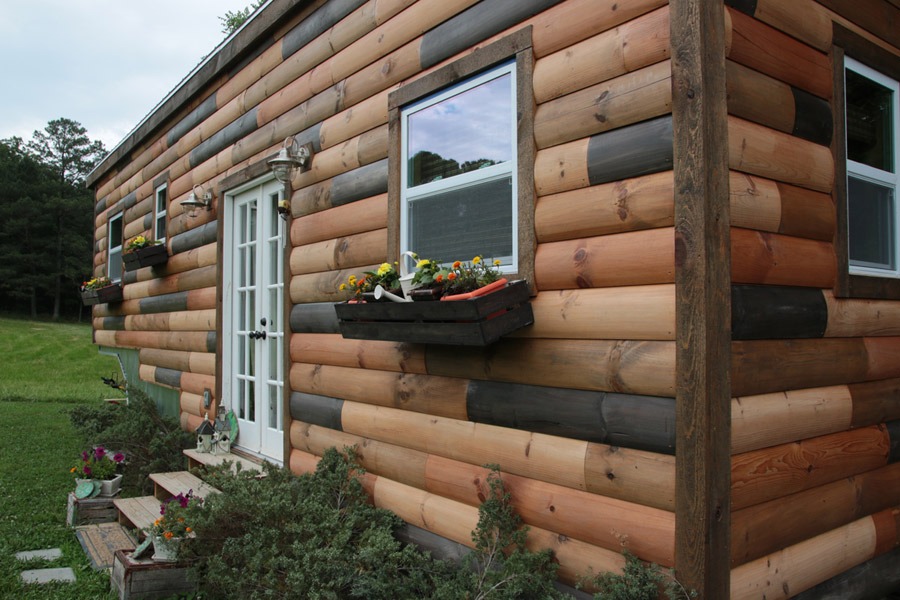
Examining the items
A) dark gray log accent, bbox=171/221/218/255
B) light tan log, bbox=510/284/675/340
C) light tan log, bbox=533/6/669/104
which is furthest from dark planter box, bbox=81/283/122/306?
light tan log, bbox=533/6/669/104

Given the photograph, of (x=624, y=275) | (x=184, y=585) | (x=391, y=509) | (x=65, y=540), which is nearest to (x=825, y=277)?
(x=624, y=275)

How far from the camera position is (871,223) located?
3.18 meters

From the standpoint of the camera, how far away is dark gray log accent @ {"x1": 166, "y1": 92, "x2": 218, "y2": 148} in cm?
682

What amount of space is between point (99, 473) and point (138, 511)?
99 centimetres

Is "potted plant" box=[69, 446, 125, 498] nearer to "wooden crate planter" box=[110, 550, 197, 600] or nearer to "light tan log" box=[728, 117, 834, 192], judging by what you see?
"wooden crate planter" box=[110, 550, 197, 600]

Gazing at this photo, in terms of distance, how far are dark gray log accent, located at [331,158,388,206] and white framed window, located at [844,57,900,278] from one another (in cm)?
245

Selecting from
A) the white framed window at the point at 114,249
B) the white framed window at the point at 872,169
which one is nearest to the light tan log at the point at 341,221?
the white framed window at the point at 872,169

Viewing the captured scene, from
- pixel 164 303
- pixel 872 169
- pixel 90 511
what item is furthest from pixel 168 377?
pixel 872 169

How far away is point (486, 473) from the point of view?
9.96 ft

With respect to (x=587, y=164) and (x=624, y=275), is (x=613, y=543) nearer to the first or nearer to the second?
(x=624, y=275)

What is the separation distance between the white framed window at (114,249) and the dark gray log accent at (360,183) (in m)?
7.05

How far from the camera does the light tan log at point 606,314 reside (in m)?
2.31

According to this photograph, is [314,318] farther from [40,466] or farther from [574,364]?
[40,466]

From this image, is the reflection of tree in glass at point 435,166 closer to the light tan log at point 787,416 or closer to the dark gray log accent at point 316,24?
the dark gray log accent at point 316,24
